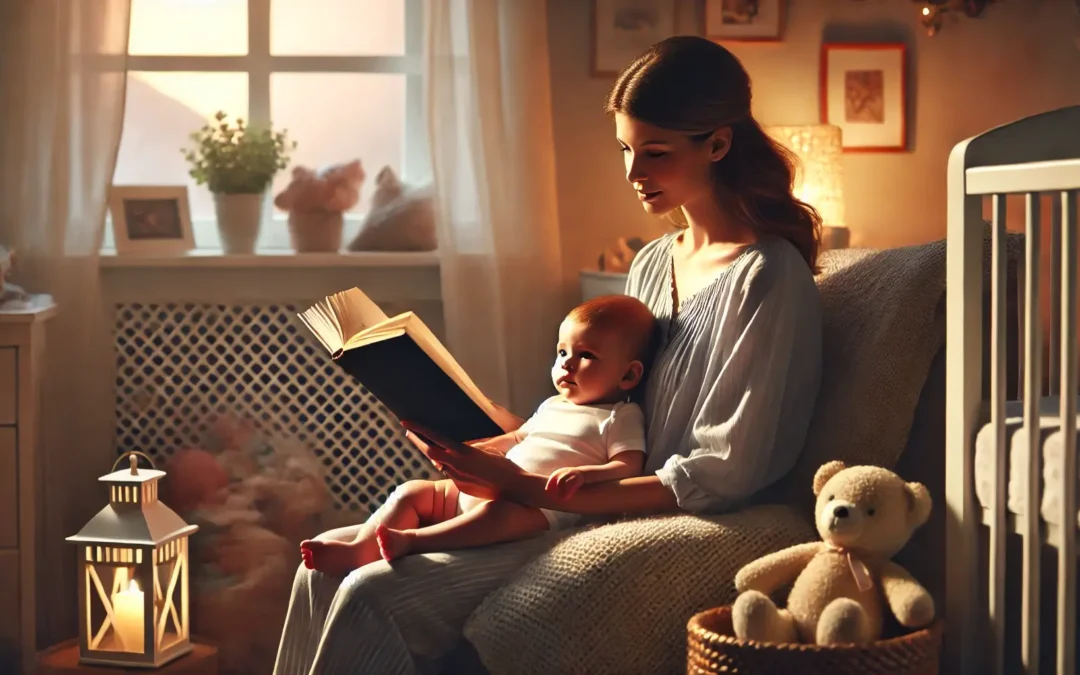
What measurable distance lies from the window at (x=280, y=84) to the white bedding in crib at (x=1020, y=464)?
5.98ft

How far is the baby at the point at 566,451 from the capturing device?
1618 millimetres

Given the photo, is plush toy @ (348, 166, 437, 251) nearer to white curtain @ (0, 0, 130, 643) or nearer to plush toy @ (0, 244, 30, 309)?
white curtain @ (0, 0, 130, 643)

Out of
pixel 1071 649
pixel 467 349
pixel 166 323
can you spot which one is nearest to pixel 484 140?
pixel 467 349

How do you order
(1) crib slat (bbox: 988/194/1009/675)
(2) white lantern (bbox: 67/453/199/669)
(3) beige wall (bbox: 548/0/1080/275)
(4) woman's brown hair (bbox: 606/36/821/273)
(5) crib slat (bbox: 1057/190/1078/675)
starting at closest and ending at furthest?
1. (5) crib slat (bbox: 1057/190/1078/675)
2. (1) crib slat (bbox: 988/194/1009/675)
3. (4) woman's brown hair (bbox: 606/36/821/273)
4. (2) white lantern (bbox: 67/453/199/669)
5. (3) beige wall (bbox: 548/0/1080/275)

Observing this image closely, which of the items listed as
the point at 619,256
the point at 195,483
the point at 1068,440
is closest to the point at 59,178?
the point at 195,483

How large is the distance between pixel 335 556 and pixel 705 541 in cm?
48

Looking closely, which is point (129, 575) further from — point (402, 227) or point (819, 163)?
point (819, 163)

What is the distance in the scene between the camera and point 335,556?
1661 mm

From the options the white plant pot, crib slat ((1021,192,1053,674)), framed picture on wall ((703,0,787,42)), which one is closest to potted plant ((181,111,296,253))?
the white plant pot

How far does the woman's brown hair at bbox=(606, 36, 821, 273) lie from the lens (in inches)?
66.1

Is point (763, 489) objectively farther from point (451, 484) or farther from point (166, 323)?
point (166, 323)

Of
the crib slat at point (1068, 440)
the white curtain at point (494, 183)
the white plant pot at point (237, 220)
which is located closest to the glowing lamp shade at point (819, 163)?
the white curtain at point (494, 183)

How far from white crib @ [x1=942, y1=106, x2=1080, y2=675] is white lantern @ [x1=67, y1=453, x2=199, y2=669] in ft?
4.73

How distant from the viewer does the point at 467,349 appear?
109 inches
